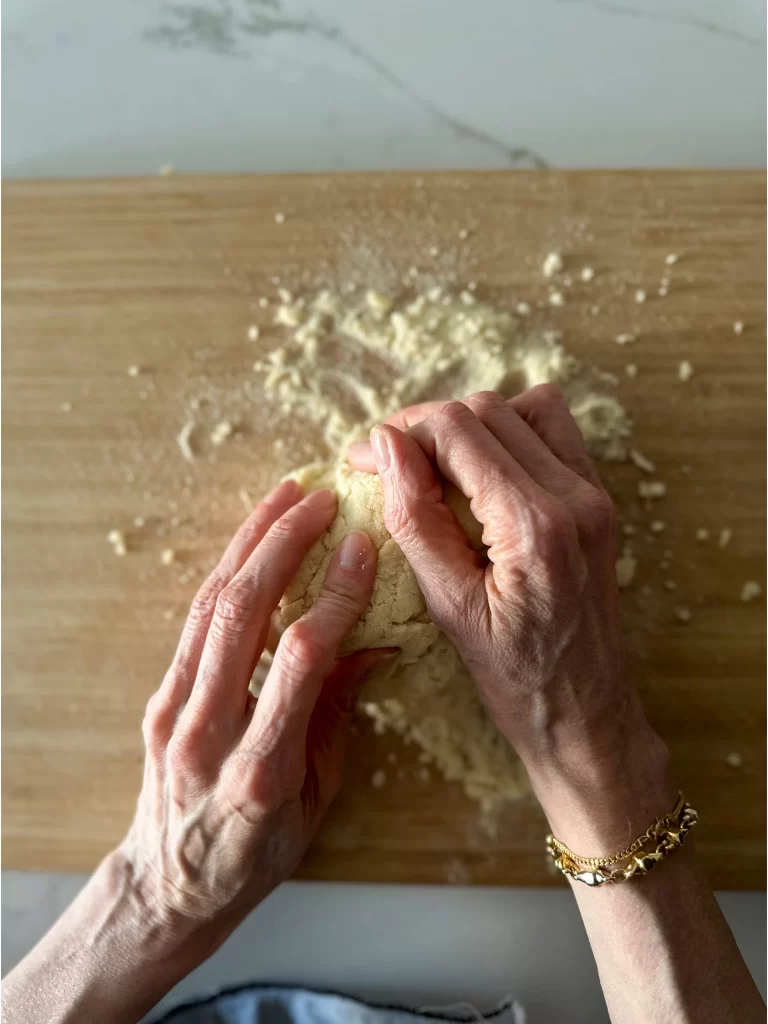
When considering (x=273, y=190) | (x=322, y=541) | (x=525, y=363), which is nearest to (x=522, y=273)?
(x=525, y=363)

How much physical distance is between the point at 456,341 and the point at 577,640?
1.98ft

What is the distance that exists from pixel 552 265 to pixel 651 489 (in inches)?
17.5

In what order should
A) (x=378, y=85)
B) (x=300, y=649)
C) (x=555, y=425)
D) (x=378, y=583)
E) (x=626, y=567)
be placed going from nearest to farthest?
(x=300, y=649), (x=378, y=583), (x=555, y=425), (x=626, y=567), (x=378, y=85)

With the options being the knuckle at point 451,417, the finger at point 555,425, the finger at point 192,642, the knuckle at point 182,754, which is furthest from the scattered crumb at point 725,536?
the knuckle at point 182,754

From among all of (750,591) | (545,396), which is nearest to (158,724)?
(545,396)

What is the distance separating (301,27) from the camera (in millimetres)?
1444

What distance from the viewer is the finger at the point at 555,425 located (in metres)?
1.10

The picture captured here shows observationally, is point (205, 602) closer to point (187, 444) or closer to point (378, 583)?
point (378, 583)

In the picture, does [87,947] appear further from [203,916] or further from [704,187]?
[704,187]

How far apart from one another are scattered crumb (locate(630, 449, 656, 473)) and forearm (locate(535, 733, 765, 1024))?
1.57ft

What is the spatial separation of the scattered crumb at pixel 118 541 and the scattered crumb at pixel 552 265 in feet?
3.02

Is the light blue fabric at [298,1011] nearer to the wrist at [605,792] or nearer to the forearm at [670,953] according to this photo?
the forearm at [670,953]

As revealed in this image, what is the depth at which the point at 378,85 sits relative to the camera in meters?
1.42

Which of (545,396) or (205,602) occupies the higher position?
(545,396)
